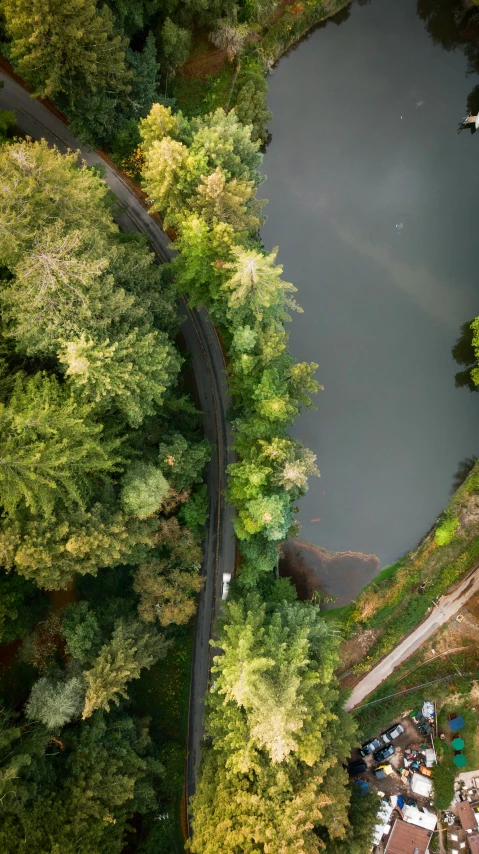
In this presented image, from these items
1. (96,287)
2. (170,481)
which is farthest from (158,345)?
(170,481)

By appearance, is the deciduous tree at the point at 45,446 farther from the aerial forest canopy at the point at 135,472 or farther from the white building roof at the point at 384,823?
the white building roof at the point at 384,823

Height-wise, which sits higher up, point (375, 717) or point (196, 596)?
point (196, 596)

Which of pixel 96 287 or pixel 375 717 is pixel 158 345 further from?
pixel 375 717

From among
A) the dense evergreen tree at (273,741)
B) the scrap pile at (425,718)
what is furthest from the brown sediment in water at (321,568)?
the scrap pile at (425,718)

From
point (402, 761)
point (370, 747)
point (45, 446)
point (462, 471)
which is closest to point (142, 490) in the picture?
point (45, 446)

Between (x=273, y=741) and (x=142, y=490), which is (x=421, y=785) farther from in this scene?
(x=142, y=490)
